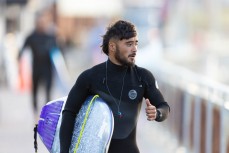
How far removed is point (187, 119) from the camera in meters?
9.94

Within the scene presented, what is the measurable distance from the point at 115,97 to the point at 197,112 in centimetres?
423

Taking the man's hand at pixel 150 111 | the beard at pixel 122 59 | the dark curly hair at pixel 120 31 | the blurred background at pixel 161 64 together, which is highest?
the dark curly hair at pixel 120 31

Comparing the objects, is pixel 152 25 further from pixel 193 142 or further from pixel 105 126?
pixel 105 126

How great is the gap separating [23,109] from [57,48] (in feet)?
15.7

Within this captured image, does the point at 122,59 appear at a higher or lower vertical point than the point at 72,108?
higher

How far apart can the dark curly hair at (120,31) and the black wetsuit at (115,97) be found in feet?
0.48

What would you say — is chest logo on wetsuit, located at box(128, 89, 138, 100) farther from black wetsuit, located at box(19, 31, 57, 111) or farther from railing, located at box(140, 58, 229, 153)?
black wetsuit, located at box(19, 31, 57, 111)

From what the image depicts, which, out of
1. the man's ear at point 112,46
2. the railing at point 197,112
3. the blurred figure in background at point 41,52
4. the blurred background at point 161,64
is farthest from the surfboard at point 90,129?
the blurred figure in background at point 41,52

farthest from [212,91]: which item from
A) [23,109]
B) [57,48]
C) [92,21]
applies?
[92,21]

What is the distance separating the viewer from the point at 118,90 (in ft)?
16.7

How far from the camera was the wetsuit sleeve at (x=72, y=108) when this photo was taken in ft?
16.8

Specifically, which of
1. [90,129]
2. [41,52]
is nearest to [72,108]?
[90,129]

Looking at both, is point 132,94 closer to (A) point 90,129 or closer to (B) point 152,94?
(B) point 152,94

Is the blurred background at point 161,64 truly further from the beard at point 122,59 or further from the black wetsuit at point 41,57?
the beard at point 122,59
